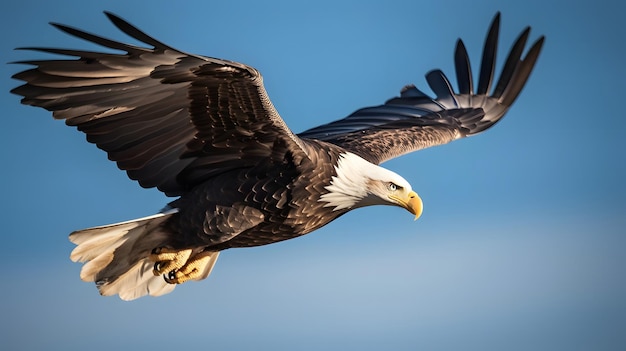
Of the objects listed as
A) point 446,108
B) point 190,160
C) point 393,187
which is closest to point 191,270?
point 190,160

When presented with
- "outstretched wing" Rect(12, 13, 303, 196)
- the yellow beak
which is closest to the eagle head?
the yellow beak

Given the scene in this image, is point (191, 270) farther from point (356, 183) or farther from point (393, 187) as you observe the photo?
point (393, 187)

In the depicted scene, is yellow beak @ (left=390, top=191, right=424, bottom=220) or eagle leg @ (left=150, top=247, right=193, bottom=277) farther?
eagle leg @ (left=150, top=247, right=193, bottom=277)

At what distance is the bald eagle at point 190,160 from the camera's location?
16.0ft

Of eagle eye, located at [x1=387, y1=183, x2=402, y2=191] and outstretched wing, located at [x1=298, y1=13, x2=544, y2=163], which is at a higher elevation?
outstretched wing, located at [x1=298, y1=13, x2=544, y2=163]

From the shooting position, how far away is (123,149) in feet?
17.8

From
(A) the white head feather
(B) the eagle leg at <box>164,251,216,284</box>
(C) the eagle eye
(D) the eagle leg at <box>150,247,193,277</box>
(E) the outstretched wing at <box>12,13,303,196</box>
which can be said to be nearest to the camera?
(E) the outstretched wing at <box>12,13,303,196</box>

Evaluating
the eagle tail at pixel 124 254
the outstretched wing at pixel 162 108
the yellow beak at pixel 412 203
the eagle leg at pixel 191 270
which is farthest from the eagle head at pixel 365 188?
the eagle leg at pixel 191 270

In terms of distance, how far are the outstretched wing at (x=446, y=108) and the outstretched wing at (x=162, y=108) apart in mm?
1440

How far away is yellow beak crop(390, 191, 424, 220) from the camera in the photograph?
5.62 meters

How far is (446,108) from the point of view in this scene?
8.08 meters

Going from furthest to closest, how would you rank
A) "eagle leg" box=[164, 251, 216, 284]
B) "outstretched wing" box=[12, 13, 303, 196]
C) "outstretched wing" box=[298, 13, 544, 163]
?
1. "outstretched wing" box=[298, 13, 544, 163]
2. "eagle leg" box=[164, 251, 216, 284]
3. "outstretched wing" box=[12, 13, 303, 196]

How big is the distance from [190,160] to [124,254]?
0.79 m

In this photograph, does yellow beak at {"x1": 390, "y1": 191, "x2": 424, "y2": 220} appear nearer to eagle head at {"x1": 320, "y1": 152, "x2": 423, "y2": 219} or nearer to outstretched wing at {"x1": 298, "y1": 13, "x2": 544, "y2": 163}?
eagle head at {"x1": 320, "y1": 152, "x2": 423, "y2": 219}
